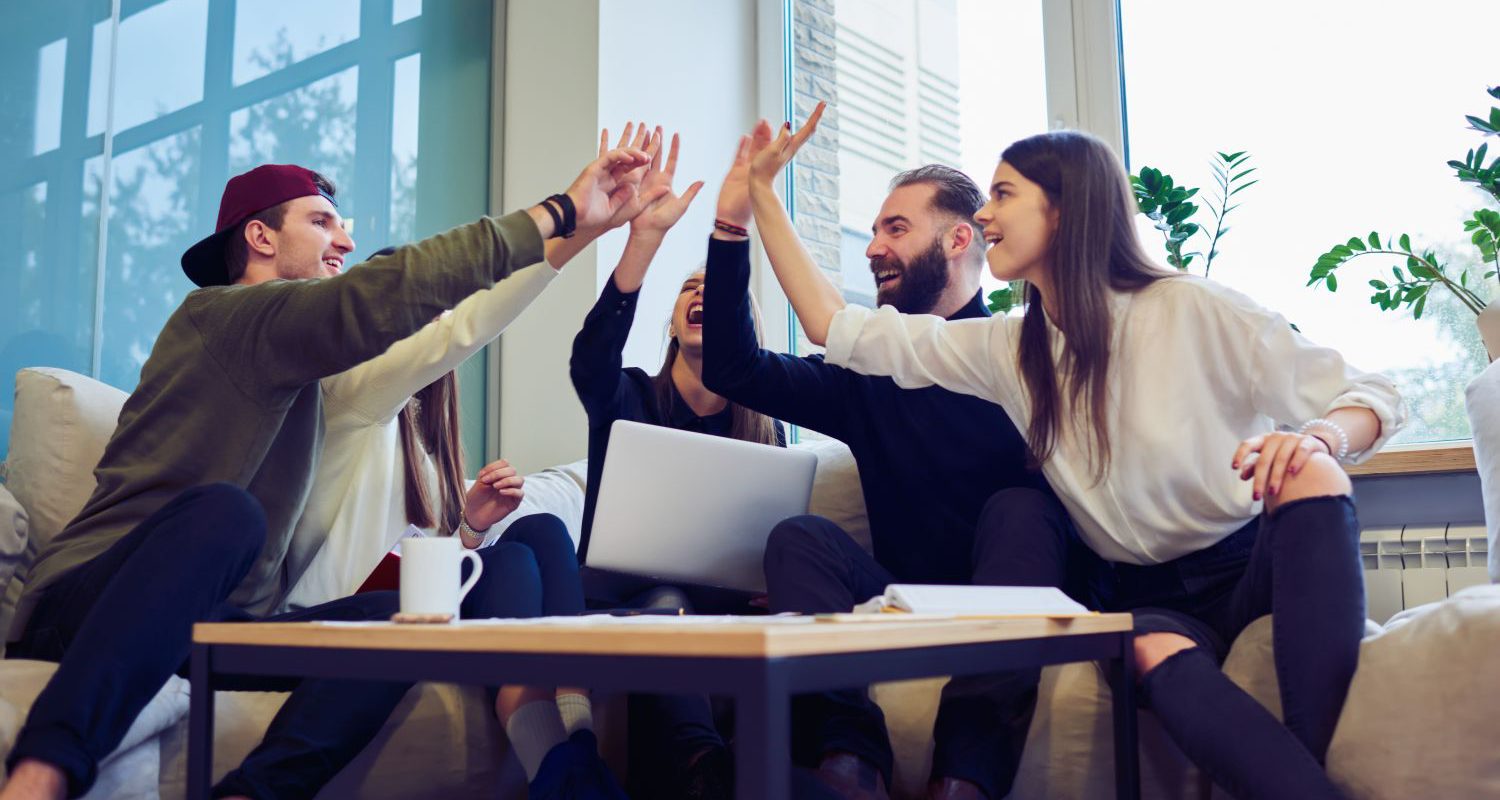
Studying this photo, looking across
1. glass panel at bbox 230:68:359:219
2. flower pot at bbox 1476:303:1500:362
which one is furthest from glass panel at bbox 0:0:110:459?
flower pot at bbox 1476:303:1500:362

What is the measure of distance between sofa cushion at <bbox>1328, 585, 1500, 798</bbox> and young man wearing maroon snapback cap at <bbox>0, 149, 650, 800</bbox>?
3.59ft

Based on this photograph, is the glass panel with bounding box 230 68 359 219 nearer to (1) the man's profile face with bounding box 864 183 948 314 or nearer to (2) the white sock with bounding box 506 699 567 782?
(1) the man's profile face with bounding box 864 183 948 314

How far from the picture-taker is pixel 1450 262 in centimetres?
262

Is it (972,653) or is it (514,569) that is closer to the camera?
(972,653)

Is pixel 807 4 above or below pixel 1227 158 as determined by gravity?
above

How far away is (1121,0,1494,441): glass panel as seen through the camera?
2.65 m

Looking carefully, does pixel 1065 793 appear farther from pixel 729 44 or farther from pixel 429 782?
pixel 729 44

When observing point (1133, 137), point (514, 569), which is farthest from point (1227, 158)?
point (514, 569)

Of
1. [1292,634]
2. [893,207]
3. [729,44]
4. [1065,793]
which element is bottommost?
[1065,793]

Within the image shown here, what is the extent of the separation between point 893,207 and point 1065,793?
44.4 inches

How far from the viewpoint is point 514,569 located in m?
1.67

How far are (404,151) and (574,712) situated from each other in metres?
2.11

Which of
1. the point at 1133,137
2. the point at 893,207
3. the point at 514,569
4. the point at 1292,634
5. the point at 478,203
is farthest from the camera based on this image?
the point at 478,203

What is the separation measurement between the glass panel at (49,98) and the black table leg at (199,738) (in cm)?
164
